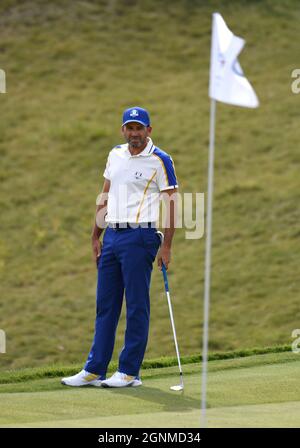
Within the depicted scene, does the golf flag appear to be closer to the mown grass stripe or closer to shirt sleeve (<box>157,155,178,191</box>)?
shirt sleeve (<box>157,155,178,191</box>)

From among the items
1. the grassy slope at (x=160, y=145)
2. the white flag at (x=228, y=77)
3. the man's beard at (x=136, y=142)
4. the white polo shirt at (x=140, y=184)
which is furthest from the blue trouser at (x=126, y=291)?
the grassy slope at (x=160, y=145)

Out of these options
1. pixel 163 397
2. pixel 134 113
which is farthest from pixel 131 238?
pixel 163 397

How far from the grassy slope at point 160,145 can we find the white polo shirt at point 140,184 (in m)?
8.95

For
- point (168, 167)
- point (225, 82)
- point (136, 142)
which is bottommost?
point (168, 167)

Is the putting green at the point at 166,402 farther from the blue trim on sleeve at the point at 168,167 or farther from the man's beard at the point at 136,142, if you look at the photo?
the man's beard at the point at 136,142

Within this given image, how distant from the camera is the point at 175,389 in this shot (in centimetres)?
842

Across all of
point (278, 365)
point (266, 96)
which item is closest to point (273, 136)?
point (266, 96)

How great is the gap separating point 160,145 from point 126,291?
58.5 ft

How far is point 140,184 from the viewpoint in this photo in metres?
8.54

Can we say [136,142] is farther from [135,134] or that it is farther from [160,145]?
[160,145]

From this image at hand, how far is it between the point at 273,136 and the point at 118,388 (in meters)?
18.3

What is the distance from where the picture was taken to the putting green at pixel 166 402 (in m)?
6.84

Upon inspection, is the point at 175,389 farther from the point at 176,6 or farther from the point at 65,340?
the point at 176,6

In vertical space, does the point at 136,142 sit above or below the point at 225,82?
below
